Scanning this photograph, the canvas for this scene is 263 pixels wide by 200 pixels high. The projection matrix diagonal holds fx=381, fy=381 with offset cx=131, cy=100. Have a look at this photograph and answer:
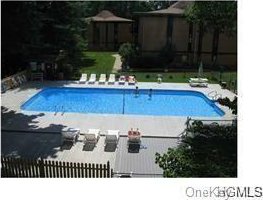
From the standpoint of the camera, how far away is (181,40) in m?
34.9

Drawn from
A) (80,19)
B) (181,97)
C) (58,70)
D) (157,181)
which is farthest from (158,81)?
(157,181)

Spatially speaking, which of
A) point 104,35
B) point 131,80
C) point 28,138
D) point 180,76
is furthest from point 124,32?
point 28,138

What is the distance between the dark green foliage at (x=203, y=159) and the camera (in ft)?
26.4

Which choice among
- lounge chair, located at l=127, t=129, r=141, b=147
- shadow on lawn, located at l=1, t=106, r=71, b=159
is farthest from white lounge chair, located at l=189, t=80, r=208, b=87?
lounge chair, located at l=127, t=129, r=141, b=147

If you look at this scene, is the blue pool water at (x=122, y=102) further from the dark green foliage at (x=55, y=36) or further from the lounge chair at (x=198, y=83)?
the dark green foliage at (x=55, y=36)

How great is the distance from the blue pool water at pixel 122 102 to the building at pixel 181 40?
1146 cm

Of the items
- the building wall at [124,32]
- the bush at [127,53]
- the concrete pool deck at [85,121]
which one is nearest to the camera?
the concrete pool deck at [85,121]

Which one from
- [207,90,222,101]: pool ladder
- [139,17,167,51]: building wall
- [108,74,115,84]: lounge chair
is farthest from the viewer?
[139,17,167,51]: building wall

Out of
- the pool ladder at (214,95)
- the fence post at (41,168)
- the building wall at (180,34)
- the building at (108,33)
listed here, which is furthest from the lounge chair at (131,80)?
the building at (108,33)

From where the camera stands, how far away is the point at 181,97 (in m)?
23.9

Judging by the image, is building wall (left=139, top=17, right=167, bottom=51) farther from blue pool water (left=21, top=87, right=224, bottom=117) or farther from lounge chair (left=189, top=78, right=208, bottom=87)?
blue pool water (left=21, top=87, right=224, bottom=117)

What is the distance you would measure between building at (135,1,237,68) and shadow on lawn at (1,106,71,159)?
19366 mm

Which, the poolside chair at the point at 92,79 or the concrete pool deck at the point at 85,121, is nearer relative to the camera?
the concrete pool deck at the point at 85,121

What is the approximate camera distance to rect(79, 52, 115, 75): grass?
100ft
